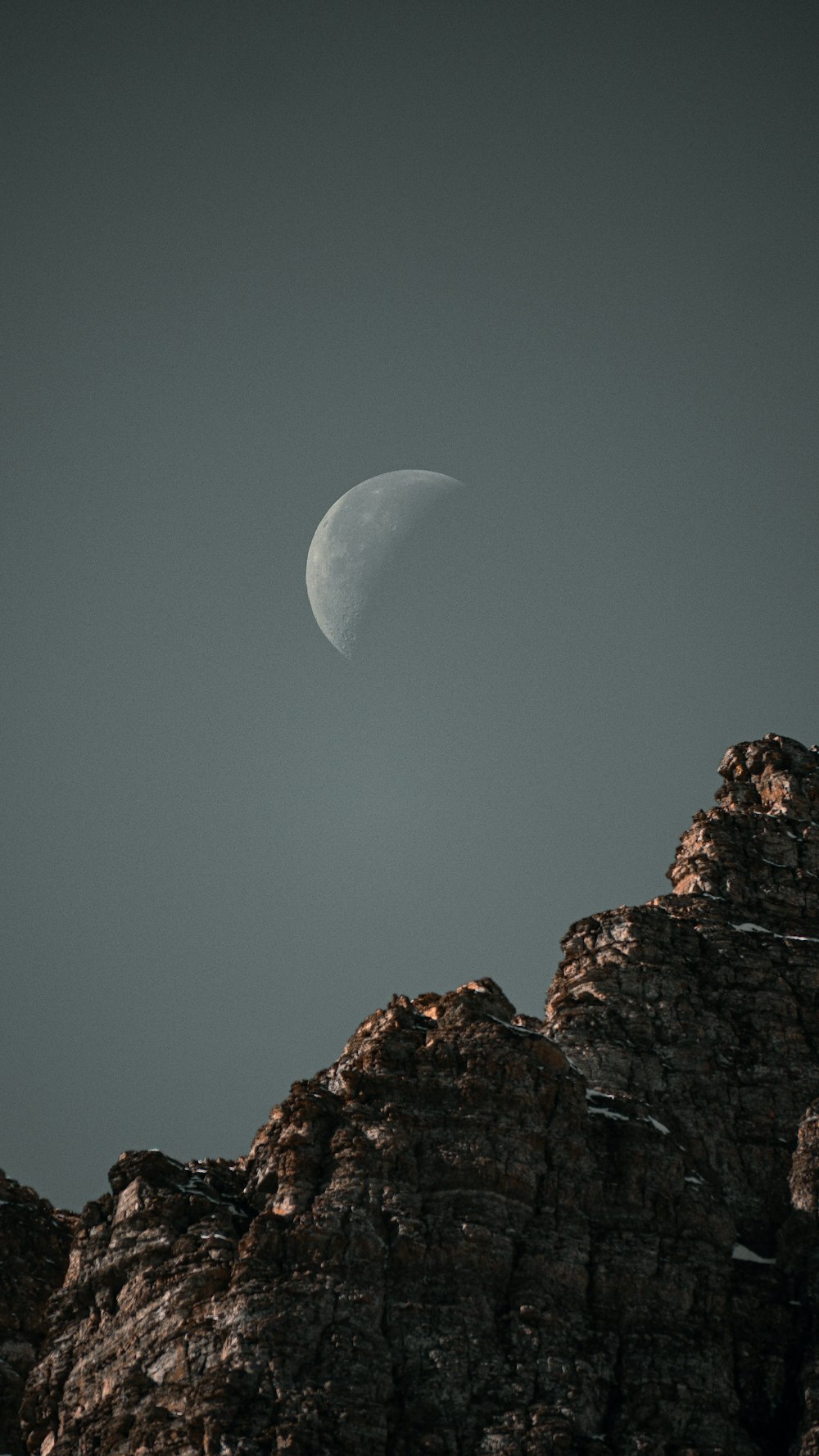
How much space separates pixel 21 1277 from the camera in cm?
10838

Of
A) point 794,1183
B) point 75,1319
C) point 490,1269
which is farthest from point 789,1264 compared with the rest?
point 75,1319

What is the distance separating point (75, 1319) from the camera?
291 feet

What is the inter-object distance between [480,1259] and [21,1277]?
38709mm

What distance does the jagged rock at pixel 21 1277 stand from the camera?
9856cm

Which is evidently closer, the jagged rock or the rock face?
the rock face

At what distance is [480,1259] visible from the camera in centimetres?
8550

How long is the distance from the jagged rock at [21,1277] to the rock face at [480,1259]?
7.06 meters

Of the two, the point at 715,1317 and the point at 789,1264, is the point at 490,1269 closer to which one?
the point at 715,1317

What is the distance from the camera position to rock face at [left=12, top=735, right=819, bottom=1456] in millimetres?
79312

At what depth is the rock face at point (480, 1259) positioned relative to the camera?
7931 centimetres

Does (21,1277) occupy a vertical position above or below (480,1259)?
above

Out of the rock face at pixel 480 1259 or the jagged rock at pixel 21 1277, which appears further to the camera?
the jagged rock at pixel 21 1277

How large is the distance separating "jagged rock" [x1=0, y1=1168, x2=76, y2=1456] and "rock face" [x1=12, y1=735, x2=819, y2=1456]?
7.06 meters

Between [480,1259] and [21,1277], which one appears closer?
[480,1259]
